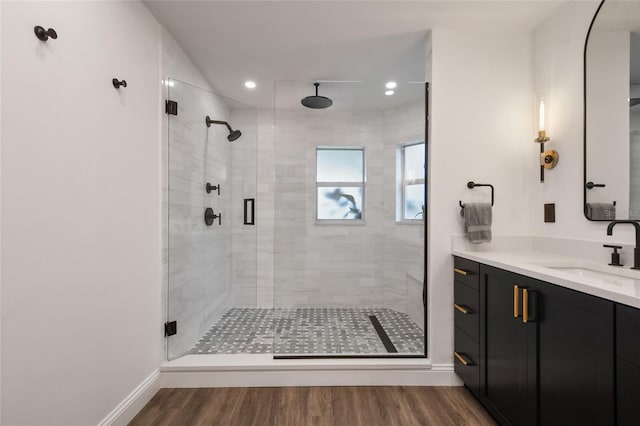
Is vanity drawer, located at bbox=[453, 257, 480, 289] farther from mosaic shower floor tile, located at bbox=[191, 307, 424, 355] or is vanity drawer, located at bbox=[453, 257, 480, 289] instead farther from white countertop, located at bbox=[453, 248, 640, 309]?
mosaic shower floor tile, located at bbox=[191, 307, 424, 355]

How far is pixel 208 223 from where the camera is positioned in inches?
105

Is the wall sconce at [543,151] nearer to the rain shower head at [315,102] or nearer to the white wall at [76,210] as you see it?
the rain shower head at [315,102]

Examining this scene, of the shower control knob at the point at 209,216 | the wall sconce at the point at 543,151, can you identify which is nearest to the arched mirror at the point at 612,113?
the wall sconce at the point at 543,151

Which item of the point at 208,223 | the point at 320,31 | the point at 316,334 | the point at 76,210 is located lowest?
the point at 316,334

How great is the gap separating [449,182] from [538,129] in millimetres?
660

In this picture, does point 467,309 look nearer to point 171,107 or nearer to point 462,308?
point 462,308

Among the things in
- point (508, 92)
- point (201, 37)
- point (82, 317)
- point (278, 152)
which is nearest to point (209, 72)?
point (201, 37)

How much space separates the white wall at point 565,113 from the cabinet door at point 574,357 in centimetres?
70

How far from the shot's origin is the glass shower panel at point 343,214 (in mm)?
2438

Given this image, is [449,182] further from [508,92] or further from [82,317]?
[82,317]

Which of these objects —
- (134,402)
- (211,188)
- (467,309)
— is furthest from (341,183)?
(134,402)

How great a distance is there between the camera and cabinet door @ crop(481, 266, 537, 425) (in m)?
1.34

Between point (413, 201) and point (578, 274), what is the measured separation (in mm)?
Result: 1096

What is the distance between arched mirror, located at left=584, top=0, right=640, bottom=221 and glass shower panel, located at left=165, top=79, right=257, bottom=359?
2510 millimetres
